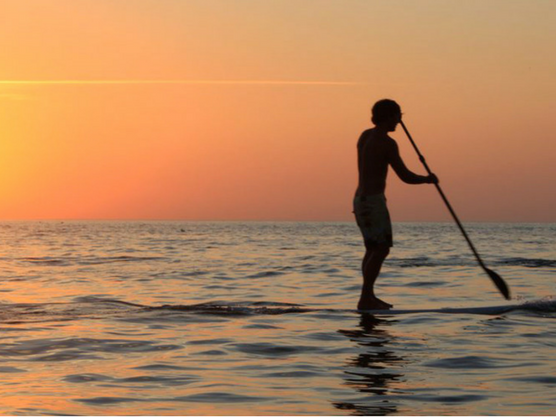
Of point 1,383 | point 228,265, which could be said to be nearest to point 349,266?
point 228,265

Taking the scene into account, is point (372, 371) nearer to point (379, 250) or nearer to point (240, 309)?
point (379, 250)

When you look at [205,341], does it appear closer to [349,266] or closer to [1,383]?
[1,383]

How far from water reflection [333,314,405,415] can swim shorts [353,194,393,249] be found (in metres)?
1.30

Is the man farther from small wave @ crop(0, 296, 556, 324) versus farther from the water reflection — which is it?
the water reflection

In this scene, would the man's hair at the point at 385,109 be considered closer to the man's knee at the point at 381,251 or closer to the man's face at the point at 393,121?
the man's face at the point at 393,121

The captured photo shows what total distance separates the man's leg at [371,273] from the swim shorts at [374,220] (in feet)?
0.27

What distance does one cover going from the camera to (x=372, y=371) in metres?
6.11

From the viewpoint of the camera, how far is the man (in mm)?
9609

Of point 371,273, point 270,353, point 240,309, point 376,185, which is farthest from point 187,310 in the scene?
point 270,353

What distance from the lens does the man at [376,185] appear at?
9.61 m

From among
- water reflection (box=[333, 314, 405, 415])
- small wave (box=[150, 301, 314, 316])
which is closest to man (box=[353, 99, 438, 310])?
small wave (box=[150, 301, 314, 316])

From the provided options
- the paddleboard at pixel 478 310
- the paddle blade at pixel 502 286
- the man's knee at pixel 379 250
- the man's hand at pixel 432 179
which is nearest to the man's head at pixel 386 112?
the man's hand at pixel 432 179

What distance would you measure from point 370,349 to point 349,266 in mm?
12411

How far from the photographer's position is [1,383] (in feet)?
18.7
